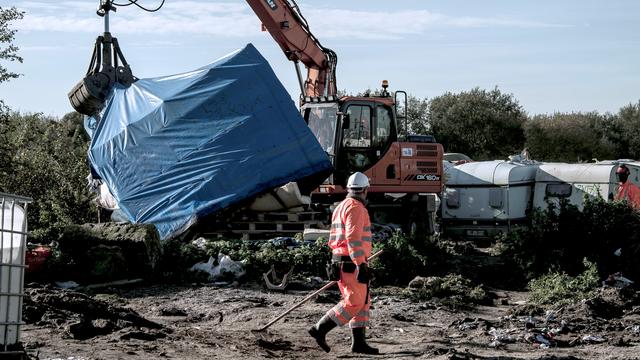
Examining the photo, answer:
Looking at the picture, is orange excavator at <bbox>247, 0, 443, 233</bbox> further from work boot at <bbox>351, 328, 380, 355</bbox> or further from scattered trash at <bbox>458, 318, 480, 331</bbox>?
work boot at <bbox>351, 328, 380, 355</bbox>

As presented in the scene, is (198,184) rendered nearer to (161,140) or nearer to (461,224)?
(161,140)

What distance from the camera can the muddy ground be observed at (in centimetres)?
898

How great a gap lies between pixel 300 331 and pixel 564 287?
476 centimetres

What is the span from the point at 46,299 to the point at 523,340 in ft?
17.8

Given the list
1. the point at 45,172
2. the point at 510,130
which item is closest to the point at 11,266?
the point at 45,172

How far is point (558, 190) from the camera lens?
66.8 ft

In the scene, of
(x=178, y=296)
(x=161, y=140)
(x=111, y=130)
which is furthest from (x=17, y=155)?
(x=178, y=296)

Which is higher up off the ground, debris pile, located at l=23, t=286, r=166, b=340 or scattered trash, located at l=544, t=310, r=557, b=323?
debris pile, located at l=23, t=286, r=166, b=340

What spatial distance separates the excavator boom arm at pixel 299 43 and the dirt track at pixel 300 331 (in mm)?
9313

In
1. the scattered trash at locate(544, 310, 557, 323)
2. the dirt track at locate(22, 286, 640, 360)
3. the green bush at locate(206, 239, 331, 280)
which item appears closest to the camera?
the dirt track at locate(22, 286, 640, 360)

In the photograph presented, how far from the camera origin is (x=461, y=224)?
21.1 m

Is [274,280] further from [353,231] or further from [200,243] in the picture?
[353,231]

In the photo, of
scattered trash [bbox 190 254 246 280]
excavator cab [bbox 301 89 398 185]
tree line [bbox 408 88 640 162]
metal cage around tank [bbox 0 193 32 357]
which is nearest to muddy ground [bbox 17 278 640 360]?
scattered trash [bbox 190 254 246 280]

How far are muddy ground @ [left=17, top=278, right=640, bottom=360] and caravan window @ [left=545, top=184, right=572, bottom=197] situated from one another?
7.26m
